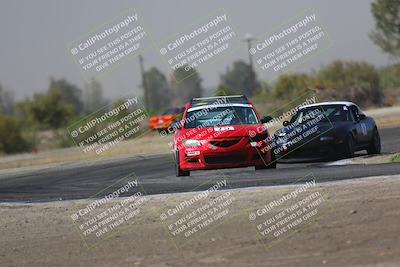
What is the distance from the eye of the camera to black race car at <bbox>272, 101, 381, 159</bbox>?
1642cm

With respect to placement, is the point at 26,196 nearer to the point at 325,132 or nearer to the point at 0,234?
the point at 0,234

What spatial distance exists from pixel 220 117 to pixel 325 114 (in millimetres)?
2798

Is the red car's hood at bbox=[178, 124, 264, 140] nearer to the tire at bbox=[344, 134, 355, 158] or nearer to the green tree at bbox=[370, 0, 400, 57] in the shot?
the tire at bbox=[344, 134, 355, 158]

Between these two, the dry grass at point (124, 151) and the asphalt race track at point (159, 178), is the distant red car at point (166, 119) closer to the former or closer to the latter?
the dry grass at point (124, 151)

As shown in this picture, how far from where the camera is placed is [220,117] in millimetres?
16297

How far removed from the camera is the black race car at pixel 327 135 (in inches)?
647

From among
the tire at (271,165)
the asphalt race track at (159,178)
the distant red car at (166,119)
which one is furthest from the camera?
the distant red car at (166,119)

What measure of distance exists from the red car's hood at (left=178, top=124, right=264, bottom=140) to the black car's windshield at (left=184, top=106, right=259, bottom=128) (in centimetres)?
40

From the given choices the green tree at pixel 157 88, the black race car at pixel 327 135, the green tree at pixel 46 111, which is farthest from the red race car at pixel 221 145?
the green tree at pixel 157 88

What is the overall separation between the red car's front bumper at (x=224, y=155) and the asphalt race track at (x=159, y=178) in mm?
243

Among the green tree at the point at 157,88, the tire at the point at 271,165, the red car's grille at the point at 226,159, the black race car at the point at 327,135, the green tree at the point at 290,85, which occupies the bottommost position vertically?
the green tree at the point at 157,88

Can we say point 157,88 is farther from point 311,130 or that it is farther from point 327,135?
point 327,135

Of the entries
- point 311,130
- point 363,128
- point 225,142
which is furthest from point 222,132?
point 363,128

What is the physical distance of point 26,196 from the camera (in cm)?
1516
